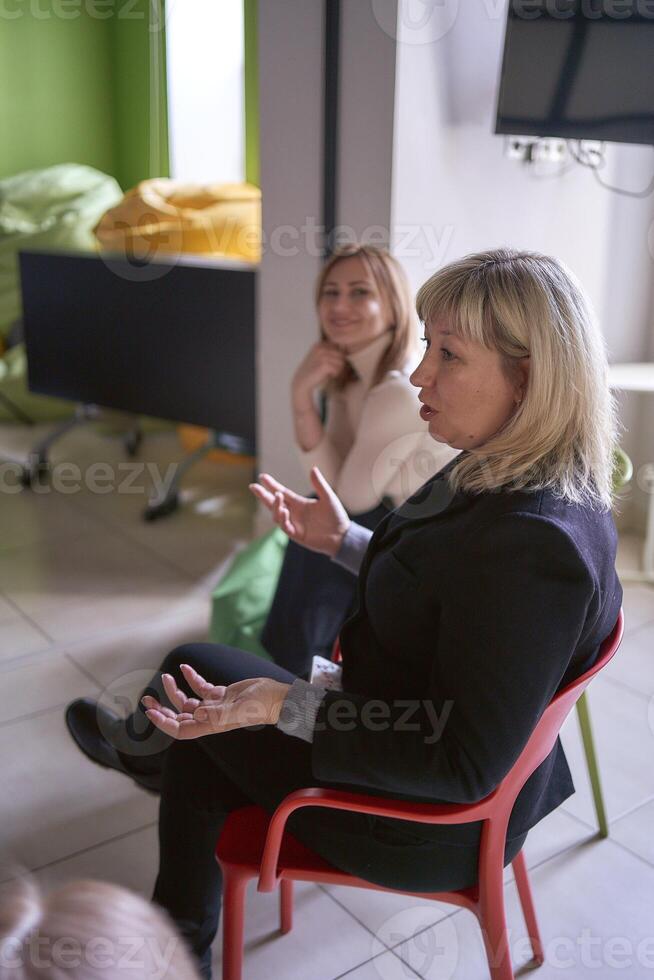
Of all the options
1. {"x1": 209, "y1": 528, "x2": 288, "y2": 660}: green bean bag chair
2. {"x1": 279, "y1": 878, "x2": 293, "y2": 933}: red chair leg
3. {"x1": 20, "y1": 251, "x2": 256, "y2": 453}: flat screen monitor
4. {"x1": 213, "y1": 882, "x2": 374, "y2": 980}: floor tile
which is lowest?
{"x1": 213, "y1": 882, "x2": 374, "y2": 980}: floor tile

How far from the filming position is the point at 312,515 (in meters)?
1.74

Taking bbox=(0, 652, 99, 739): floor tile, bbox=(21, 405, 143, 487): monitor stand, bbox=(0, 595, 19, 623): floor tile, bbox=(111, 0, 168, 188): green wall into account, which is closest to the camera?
bbox=(0, 652, 99, 739): floor tile

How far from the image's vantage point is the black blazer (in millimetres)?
1096

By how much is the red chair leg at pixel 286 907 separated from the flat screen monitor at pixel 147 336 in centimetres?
211

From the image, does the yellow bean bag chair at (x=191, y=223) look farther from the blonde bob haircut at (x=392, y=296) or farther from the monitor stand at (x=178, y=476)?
the blonde bob haircut at (x=392, y=296)

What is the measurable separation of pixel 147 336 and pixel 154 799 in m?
2.16

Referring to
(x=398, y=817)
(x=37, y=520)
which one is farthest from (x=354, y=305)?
(x=37, y=520)

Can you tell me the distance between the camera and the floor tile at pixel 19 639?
2746 millimetres

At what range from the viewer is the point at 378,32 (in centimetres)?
276

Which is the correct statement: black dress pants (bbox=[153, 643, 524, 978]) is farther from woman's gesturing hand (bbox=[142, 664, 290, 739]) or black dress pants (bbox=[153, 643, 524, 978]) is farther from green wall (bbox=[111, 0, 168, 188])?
green wall (bbox=[111, 0, 168, 188])

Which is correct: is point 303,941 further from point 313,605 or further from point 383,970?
point 313,605

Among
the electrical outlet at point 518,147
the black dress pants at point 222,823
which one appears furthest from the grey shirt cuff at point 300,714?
the electrical outlet at point 518,147

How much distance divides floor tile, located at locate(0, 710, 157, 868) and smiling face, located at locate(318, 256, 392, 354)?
3.89 ft

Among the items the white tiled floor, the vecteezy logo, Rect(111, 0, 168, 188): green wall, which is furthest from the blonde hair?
Rect(111, 0, 168, 188): green wall
